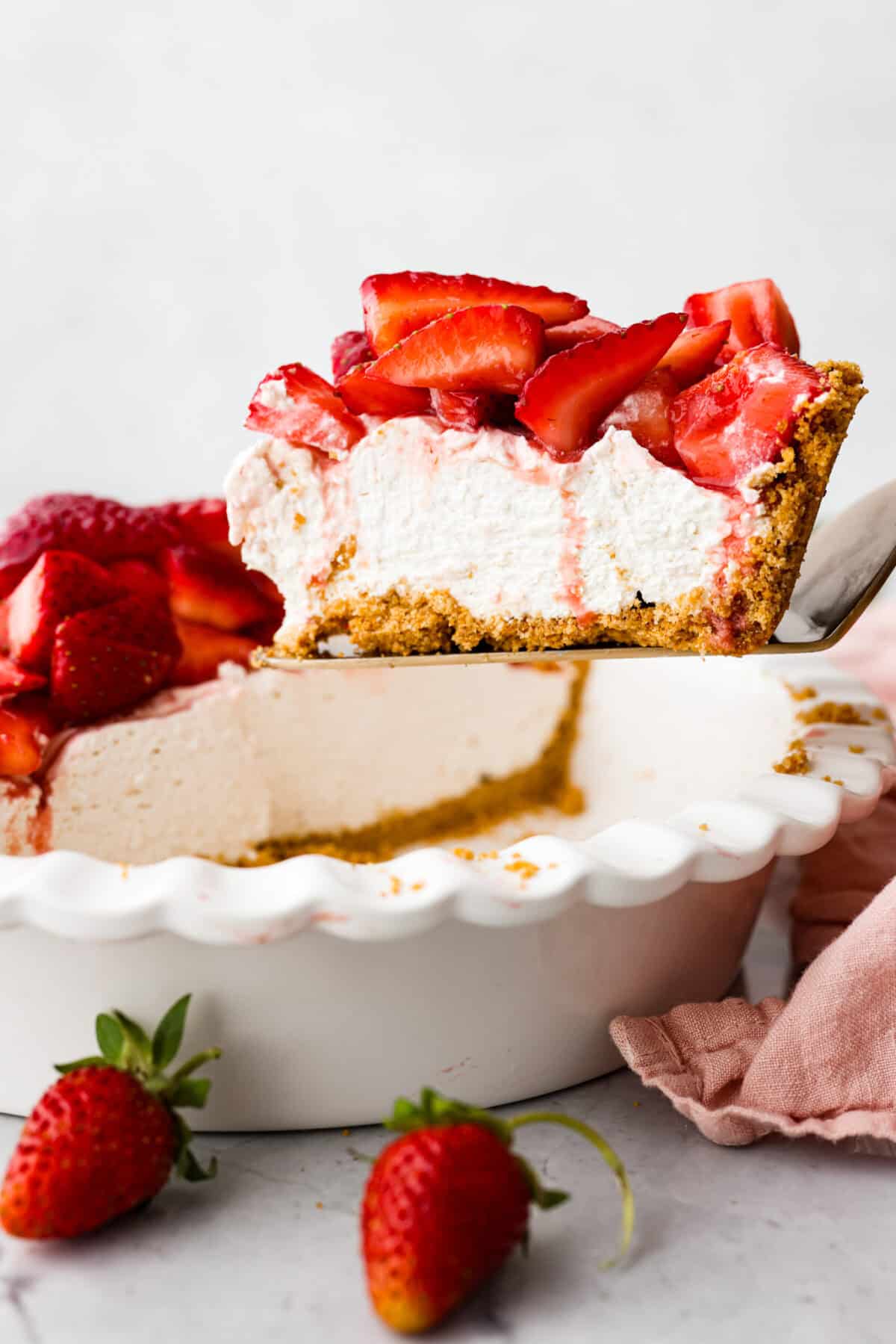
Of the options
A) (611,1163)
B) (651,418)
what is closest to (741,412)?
(651,418)

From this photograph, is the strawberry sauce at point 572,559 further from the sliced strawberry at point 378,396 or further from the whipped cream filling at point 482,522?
the sliced strawberry at point 378,396

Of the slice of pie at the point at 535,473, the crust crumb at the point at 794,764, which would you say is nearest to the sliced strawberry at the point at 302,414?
the slice of pie at the point at 535,473

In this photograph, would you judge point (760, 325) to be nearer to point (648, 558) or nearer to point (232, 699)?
point (648, 558)

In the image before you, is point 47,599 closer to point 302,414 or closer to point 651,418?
point 302,414

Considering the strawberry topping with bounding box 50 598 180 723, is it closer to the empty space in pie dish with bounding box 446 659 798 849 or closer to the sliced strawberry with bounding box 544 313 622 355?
the empty space in pie dish with bounding box 446 659 798 849

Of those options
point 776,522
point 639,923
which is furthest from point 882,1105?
point 776,522

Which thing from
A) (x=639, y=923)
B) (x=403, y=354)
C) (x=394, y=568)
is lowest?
(x=639, y=923)
